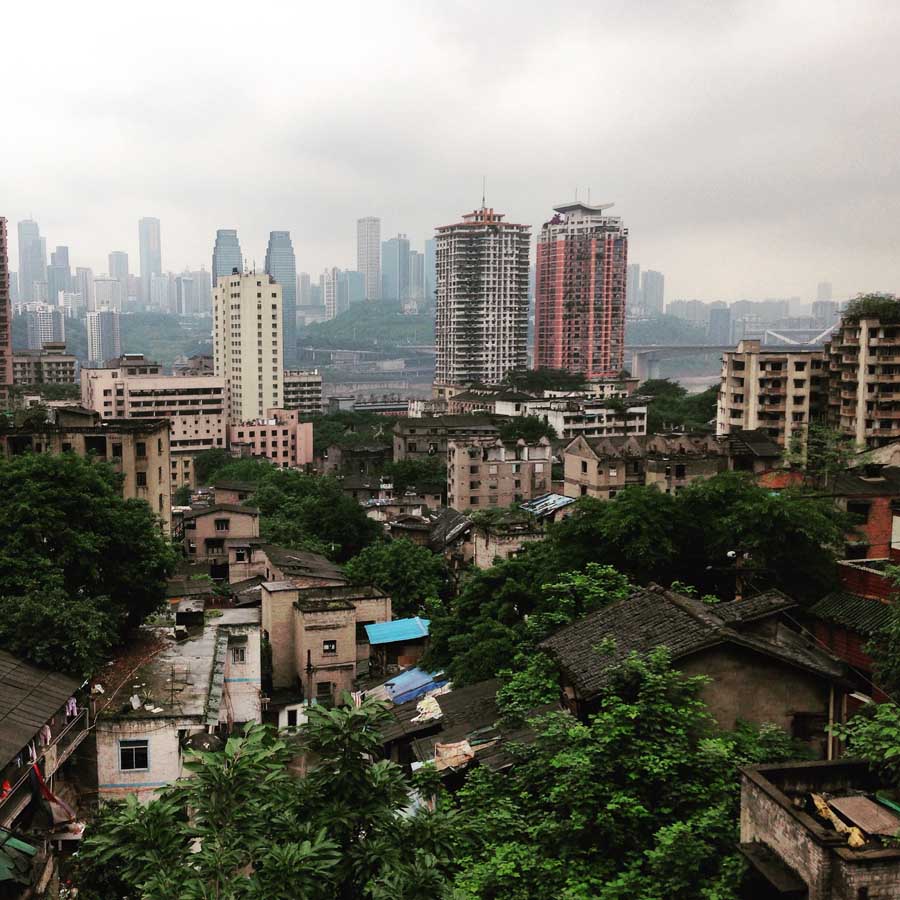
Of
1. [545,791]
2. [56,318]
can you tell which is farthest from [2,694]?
[56,318]

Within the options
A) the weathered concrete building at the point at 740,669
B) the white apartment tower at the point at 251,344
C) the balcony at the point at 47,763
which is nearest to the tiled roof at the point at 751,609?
the weathered concrete building at the point at 740,669

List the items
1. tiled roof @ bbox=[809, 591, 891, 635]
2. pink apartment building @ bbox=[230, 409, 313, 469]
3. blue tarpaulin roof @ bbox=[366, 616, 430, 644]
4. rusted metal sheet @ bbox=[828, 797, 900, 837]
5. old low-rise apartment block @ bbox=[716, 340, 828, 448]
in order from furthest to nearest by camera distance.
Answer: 1. pink apartment building @ bbox=[230, 409, 313, 469]
2. old low-rise apartment block @ bbox=[716, 340, 828, 448]
3. blue tarpaulin roof @ bbox=[366, 616, 430, 644]
4. tiled roof @ bbox=[809, 591, 891, 635]
5. rusted metal sheet @ bbox=[828, 797, 900, 837]

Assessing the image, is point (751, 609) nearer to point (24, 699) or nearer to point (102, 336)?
point (24, 699)

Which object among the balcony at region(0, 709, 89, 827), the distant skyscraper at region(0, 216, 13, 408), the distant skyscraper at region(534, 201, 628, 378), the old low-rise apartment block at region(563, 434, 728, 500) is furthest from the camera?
the distant skyscraper at region(534, 201, 628, 378)

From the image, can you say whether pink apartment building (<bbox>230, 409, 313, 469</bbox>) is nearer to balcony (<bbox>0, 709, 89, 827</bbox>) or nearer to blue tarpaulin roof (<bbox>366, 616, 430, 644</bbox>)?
blue tarpaulin roof (<bbox>366, 616, 430, 644</bbox>)

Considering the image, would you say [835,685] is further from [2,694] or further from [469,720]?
[2,694]

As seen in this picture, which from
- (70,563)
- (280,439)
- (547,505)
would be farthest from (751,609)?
(280,439)

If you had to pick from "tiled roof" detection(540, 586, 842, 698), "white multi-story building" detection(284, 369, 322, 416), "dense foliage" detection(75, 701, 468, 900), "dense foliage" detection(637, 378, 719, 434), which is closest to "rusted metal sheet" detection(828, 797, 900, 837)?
"tiled roof" detection(540, 586, 842, 698)

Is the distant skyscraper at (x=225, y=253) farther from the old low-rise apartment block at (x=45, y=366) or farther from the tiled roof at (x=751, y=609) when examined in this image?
the tiled roof at (x=751, y=609)
